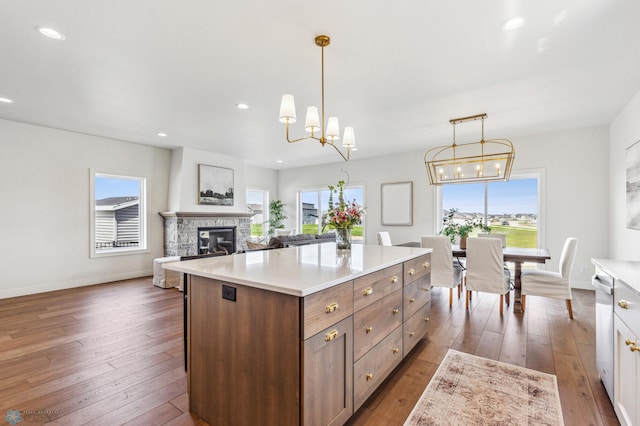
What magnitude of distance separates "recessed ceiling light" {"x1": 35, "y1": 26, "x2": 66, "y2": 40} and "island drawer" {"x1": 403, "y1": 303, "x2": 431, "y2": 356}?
3418mm

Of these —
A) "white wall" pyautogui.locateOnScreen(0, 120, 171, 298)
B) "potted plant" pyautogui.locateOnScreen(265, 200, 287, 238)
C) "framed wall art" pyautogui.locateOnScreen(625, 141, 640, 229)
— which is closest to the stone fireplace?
"white wall" pyautogui.locateOnScreen(0, 120, 171, 298)

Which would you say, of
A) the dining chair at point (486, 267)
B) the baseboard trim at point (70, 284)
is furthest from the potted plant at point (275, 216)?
the dining chair at point (486, 267)

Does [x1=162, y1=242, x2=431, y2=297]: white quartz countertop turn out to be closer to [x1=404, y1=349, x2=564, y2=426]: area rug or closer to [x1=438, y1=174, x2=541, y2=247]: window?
[x1=404, y1=349, x2=564, y2=426]: area rug

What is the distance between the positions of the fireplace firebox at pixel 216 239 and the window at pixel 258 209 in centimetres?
133

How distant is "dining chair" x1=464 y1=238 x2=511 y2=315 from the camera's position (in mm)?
3633

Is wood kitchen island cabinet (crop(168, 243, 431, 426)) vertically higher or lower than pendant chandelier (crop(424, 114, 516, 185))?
lower

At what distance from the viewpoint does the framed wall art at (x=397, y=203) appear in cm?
651

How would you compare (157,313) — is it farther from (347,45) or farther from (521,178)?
(521,178)

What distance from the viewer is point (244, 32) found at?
7.44 ft

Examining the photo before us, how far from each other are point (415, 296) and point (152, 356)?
2.30 metres

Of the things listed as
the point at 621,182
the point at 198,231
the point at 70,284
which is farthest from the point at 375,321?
the point at 70,284

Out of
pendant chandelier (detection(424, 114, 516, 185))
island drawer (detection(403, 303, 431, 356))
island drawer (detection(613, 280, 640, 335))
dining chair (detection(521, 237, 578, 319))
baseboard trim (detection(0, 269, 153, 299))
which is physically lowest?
baseboard trim (detection(0, 269, 153, 299))

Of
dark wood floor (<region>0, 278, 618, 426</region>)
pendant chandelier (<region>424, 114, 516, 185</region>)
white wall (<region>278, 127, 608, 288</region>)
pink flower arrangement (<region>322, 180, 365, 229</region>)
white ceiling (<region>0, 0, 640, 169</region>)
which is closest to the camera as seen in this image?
dark wood floor (<region>0, 278, 618, 426</region>)

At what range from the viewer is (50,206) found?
477cm
